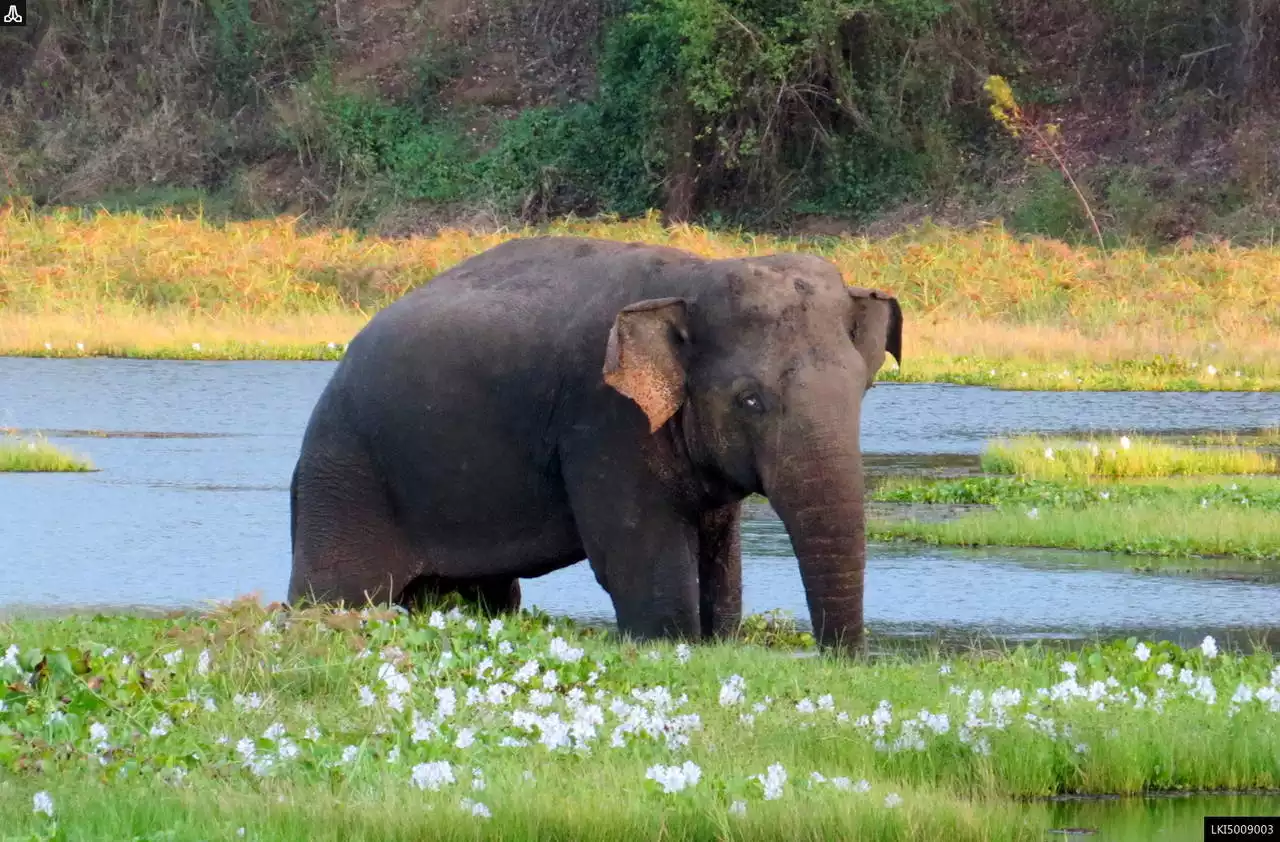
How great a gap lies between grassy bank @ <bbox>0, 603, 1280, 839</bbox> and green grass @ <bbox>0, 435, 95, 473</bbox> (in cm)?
967

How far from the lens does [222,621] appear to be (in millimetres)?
8602

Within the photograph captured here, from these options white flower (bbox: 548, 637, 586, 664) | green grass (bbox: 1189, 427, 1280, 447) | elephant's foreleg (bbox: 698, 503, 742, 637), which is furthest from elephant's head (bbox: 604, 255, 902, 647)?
green grass (bbox: 1189, 427, 1280, 447)

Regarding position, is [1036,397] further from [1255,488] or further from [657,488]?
[657,488]

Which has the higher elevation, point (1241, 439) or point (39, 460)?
point (39, 460)

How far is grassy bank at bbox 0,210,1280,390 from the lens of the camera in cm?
2856

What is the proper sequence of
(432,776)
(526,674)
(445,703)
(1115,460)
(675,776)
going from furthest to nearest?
1. (1115,460)
2. (526,674)
3. (445,703)
4. (432,776)
5. (675,776)

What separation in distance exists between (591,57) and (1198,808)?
50.4 m

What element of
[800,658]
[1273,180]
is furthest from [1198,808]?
[1273,180]

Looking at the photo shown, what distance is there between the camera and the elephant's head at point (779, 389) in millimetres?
9359

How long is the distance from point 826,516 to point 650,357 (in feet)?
3.48

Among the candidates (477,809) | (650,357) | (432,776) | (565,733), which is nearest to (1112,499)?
(650,357)

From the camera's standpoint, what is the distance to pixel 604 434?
10086 mm

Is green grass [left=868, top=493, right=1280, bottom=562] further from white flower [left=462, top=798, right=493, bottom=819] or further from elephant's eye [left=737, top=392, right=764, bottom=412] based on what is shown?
white flower [left=462, top=798, right=493, bottom=819]

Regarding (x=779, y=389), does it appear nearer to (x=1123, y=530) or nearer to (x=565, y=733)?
(x=565, y=733)
